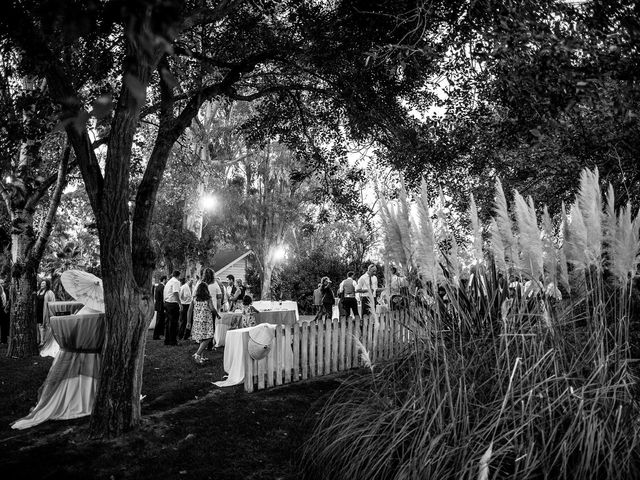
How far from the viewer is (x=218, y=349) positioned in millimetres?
11000

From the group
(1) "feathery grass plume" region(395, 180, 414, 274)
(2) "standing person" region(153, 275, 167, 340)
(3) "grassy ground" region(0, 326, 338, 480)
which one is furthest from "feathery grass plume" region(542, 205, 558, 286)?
(2) "standing person" region(153, 275, 167, 340)

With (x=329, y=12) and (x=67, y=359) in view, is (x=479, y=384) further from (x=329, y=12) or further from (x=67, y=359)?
(x=329, y=12)

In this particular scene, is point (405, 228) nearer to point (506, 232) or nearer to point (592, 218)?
point (506, 232)

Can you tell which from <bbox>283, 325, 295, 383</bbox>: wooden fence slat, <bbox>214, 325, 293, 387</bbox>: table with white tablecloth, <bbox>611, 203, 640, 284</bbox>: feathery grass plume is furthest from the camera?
<bbox>283, 325, 295, 383</bbox>: wooden fence slat

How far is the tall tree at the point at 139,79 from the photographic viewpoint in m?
1.68

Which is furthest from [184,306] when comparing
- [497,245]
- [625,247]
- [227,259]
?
[227,259]

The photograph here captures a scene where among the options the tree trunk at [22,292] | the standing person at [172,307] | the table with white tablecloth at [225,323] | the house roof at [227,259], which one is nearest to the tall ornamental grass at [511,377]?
the table with white tablecloth at [225,323]

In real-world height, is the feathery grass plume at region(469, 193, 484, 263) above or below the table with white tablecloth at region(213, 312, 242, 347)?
above

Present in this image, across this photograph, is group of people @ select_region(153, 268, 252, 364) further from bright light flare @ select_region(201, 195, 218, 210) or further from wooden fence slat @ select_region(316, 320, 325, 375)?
bright light flare @ select_region(201, 195, 218, 210)

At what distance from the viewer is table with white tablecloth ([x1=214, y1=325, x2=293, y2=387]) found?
23.3 ft

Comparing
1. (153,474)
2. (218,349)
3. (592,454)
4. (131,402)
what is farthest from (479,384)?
(218,349)

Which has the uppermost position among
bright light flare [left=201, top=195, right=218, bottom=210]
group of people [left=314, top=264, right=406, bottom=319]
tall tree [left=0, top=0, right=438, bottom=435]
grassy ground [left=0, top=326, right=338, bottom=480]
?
bright light flare [left=201, top=195, right=218, bottom=210]

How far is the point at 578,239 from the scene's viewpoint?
299 centimetres

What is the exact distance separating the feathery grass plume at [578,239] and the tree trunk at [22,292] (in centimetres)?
1043
